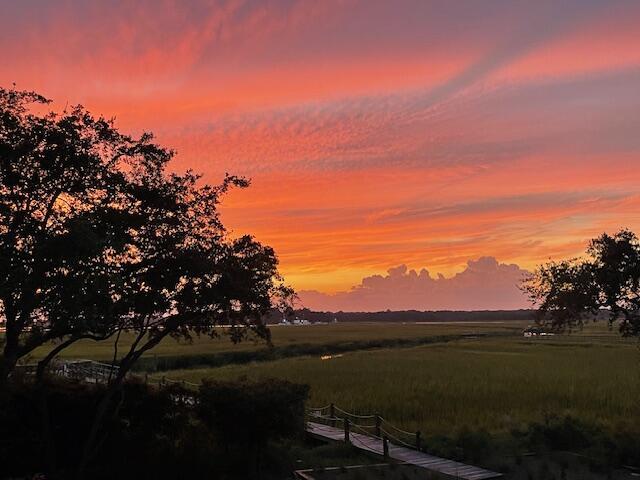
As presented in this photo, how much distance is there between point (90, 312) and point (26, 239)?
8.50ft

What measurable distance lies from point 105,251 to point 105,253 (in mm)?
103

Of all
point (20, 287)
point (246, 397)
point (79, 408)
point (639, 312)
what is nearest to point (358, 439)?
point (246, 397)

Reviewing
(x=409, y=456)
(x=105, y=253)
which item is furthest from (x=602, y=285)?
(x=105, y=253)

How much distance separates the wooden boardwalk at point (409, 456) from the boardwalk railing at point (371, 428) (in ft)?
0.81

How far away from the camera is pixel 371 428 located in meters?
22.0

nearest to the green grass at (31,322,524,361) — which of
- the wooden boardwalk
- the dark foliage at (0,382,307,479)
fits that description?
the dark foliage at (0,382,307,479)

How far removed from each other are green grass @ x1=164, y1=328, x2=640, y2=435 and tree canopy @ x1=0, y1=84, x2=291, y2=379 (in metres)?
10.6

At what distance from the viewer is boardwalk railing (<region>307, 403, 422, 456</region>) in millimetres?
18770

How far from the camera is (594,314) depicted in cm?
2017

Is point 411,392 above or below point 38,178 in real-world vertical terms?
below

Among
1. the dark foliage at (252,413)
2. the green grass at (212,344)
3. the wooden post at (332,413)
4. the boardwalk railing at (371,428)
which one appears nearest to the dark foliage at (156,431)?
the dark foliage at (252,413)

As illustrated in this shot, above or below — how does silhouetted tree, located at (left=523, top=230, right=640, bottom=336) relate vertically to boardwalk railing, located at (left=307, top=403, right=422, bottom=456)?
above

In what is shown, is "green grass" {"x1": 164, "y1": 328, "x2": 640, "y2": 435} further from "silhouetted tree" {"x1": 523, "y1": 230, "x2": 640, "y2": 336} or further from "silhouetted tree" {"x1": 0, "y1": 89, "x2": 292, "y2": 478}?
"silhouetted tree" {"x1": 0, "y1": 89, "x2": 292, "y2": 478}

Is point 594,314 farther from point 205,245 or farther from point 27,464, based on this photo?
point 27,464
